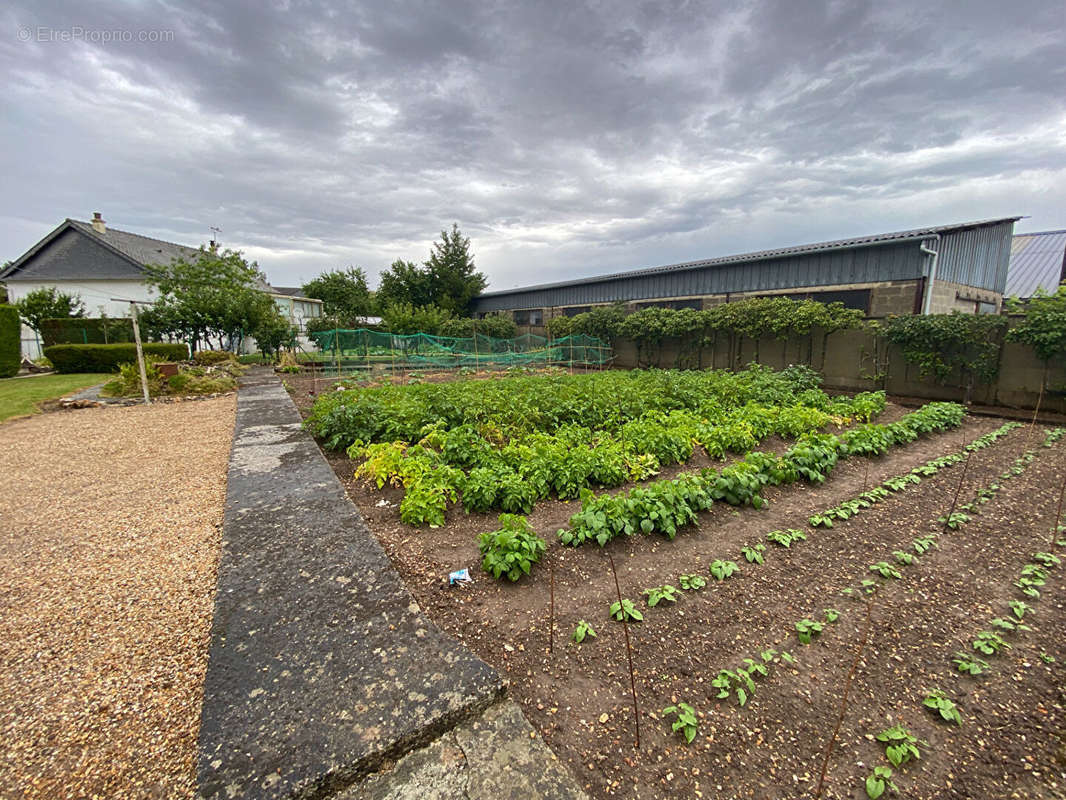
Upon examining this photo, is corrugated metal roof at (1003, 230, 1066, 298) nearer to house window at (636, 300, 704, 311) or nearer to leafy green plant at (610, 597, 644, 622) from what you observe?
house window at (636, 300, 704, 311)

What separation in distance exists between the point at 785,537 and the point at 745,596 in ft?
2.89

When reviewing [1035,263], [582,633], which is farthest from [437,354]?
[1035,263]

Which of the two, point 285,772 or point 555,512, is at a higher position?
point 285,772

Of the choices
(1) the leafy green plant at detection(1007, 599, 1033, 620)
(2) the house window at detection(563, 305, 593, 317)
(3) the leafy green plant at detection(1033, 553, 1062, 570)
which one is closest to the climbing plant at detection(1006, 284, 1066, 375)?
(3) the leafy green plant at detection(1033, 553, 1062, 570)

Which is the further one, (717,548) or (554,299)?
(554,299)

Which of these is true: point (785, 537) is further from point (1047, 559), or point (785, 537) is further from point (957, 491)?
point (957, 491)

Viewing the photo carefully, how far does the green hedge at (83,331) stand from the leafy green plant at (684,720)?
22680 millimetres

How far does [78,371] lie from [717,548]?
20699 mm

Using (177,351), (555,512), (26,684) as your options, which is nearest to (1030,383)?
(555,512)

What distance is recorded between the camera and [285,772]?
120cm

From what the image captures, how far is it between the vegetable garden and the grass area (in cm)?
782

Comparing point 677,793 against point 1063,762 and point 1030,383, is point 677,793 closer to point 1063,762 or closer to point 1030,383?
point 1063,762

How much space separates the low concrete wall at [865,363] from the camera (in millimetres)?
8008

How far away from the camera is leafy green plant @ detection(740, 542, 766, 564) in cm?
291
